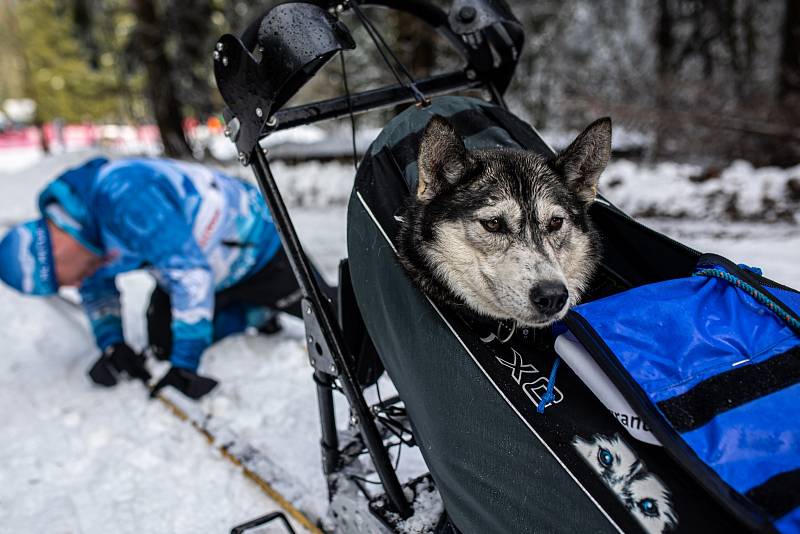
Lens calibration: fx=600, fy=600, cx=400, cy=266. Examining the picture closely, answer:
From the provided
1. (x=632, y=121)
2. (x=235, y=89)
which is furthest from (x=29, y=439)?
(x=632, y=121)

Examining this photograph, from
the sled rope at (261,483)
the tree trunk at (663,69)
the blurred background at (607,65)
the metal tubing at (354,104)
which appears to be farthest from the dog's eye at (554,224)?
the tree trunk at (663,69)

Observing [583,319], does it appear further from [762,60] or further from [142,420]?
[762,60]

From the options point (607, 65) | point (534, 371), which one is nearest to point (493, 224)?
point (534, 371)

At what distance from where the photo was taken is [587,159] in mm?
1851

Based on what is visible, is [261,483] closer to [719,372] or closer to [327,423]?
[327,423]

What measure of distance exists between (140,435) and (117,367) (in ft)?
2.22

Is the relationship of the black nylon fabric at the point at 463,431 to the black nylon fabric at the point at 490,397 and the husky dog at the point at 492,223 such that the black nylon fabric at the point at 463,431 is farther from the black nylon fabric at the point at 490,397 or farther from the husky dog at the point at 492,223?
the husky dog at the point at 492,223

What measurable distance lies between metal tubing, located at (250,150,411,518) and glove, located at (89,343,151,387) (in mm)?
2004

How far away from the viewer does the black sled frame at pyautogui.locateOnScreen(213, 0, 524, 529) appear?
180 centimetres

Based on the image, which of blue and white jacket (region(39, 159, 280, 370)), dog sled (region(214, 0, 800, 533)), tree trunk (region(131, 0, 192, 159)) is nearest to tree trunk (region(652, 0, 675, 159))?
blue and white jacket (region(39, 159, 280, 370))

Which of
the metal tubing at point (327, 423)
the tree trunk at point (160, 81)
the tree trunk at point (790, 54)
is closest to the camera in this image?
the metal tubing at point (327, 423)

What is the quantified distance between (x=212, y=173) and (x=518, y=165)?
2517 millimetres

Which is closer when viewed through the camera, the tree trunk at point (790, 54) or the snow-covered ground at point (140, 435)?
the snow-covered ground at point (140, 435)

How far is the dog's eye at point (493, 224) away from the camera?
1.71m
